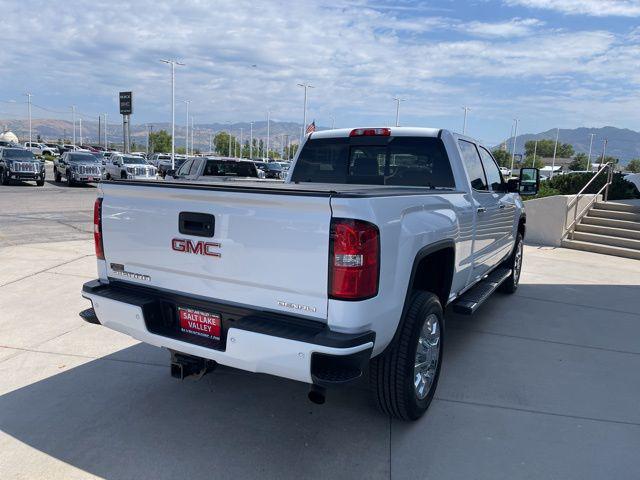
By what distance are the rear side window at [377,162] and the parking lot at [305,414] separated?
1.74 metres

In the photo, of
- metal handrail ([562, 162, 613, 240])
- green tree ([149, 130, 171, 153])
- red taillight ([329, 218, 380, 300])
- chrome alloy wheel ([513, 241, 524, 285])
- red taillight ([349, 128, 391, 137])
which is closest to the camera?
red taillight ([329, 218, 380, 300])

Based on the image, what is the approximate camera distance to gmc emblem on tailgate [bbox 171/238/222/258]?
3.01 metres

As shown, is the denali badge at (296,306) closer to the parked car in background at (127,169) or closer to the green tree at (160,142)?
the parked car in background at (127,169)

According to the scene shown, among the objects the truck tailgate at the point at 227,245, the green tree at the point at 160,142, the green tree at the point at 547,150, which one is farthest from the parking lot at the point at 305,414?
the green tree at the point at 547,150

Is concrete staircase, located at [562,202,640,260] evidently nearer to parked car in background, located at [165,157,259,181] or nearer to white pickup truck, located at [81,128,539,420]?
parked car in background, located at [165,157,259,181]

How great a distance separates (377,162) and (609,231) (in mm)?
9814

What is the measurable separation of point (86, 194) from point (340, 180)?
19.8 meters

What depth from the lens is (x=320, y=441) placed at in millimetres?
3312

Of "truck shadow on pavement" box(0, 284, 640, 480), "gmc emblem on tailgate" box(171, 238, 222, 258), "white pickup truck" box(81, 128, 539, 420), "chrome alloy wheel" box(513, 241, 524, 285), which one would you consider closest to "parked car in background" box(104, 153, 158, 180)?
"chrome alloy wheel" box(513, 241, 524, 285)

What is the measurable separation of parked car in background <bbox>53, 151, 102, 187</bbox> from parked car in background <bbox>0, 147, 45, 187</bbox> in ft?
4.70

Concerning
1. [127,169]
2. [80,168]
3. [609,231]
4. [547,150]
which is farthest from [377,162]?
[547,150]

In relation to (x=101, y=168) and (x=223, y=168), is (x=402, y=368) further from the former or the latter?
(x=101, y=168)

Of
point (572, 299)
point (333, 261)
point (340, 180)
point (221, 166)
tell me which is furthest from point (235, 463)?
point (221, 166)

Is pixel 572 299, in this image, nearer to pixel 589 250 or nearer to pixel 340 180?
pixel 340 180
